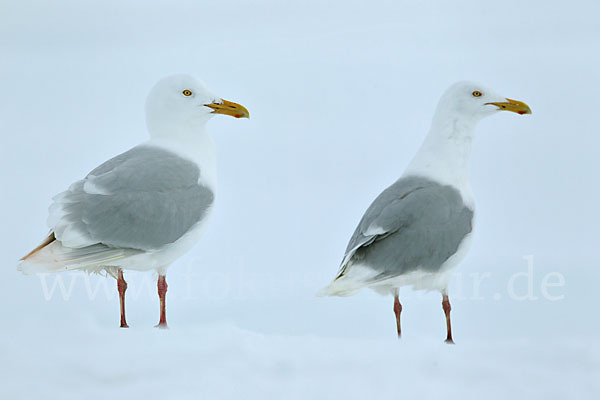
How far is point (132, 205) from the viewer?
14.1 feet

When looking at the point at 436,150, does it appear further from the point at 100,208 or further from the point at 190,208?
the point at 100,208

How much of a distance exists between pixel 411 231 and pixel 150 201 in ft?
4.23

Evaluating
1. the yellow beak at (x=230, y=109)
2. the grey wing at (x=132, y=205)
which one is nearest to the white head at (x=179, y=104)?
the yellow beak at (x=230, y=109)

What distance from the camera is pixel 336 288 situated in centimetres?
435

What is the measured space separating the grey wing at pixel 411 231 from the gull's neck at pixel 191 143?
832mm

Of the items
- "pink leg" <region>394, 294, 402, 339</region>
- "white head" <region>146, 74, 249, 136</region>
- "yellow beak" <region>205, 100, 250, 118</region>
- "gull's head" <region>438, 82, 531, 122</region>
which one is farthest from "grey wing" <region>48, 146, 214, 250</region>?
"gull's head" <region>438, 82, 531, 122</region>

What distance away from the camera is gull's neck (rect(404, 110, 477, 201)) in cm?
469

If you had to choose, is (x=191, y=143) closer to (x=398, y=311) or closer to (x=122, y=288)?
(x=122, y=288)

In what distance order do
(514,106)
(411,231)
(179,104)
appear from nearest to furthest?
(411,231)
(179,104)
(514,106)

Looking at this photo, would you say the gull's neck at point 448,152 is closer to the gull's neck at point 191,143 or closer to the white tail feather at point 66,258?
the gull's neck at point 191,143

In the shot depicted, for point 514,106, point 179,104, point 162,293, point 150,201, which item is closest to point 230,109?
point 179,104

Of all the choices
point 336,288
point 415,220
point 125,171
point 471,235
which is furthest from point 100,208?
point 471,235

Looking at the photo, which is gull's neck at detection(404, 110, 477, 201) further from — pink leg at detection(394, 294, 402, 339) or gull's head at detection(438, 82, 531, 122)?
pink leg at detection(394, 294, 402, 339)

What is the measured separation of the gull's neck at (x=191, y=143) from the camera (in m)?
4.60
